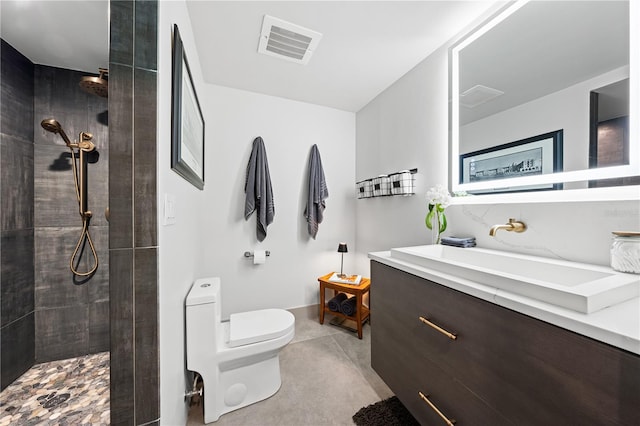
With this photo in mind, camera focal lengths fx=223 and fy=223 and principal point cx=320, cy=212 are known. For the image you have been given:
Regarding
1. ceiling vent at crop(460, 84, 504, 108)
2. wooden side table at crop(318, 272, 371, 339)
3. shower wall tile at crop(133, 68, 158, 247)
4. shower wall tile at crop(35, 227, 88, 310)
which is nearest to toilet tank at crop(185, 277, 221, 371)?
shower wall tile at crop(133, 68, 158, 247)

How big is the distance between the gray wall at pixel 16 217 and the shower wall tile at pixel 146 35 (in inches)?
47.5

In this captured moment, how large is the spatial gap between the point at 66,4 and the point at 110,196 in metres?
1.05

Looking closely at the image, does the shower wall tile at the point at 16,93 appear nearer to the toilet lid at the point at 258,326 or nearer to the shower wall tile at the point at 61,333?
the shower wall tile at the point at 61,333

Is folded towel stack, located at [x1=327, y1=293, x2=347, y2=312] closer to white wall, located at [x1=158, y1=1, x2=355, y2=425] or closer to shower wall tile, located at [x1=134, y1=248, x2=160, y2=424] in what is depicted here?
white wall, located at [x1=158, y1=1, x2=355, y2=425]

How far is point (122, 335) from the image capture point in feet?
2.44

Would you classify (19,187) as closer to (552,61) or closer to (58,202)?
(58,202)

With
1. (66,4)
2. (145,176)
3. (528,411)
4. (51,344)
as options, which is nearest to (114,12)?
(145,176)

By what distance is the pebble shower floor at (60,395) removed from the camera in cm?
112

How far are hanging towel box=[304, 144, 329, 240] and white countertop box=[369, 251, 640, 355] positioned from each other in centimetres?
171

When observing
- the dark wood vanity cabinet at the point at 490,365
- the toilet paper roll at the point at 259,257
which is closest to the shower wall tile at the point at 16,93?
the toilet paper roll at the point at 259,257

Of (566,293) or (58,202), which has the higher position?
(58,202)

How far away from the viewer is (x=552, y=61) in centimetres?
107

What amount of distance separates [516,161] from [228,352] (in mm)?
1927

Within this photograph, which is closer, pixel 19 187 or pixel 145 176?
pixel 145 176
